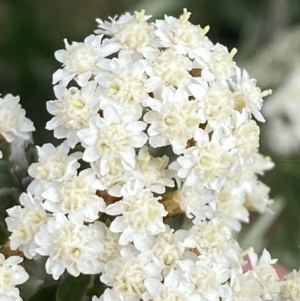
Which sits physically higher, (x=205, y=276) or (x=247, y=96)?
(x=247, y=96)

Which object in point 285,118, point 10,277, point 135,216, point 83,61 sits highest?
point 285,118

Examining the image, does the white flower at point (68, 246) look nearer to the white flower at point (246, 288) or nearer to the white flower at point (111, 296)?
the white flower at point (111, 296)

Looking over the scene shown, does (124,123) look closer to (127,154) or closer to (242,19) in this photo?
(127,154)

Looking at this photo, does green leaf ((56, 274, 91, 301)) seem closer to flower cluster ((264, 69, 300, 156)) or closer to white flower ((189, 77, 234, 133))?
white flower ((189, 77, 234, 133))

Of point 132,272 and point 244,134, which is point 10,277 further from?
point 244,134

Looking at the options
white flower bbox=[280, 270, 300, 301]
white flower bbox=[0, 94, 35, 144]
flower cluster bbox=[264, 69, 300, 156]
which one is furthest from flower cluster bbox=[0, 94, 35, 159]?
flower cluster bbox=[264, 69, 300, 156]

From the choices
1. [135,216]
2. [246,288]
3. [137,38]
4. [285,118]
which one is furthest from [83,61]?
[285,118]

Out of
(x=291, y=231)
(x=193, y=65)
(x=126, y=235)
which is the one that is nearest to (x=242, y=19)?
(x=291, y=231)

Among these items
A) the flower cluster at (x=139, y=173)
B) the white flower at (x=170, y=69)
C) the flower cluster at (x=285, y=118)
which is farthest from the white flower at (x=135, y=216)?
the flower cluster at (x=285, y=118)
